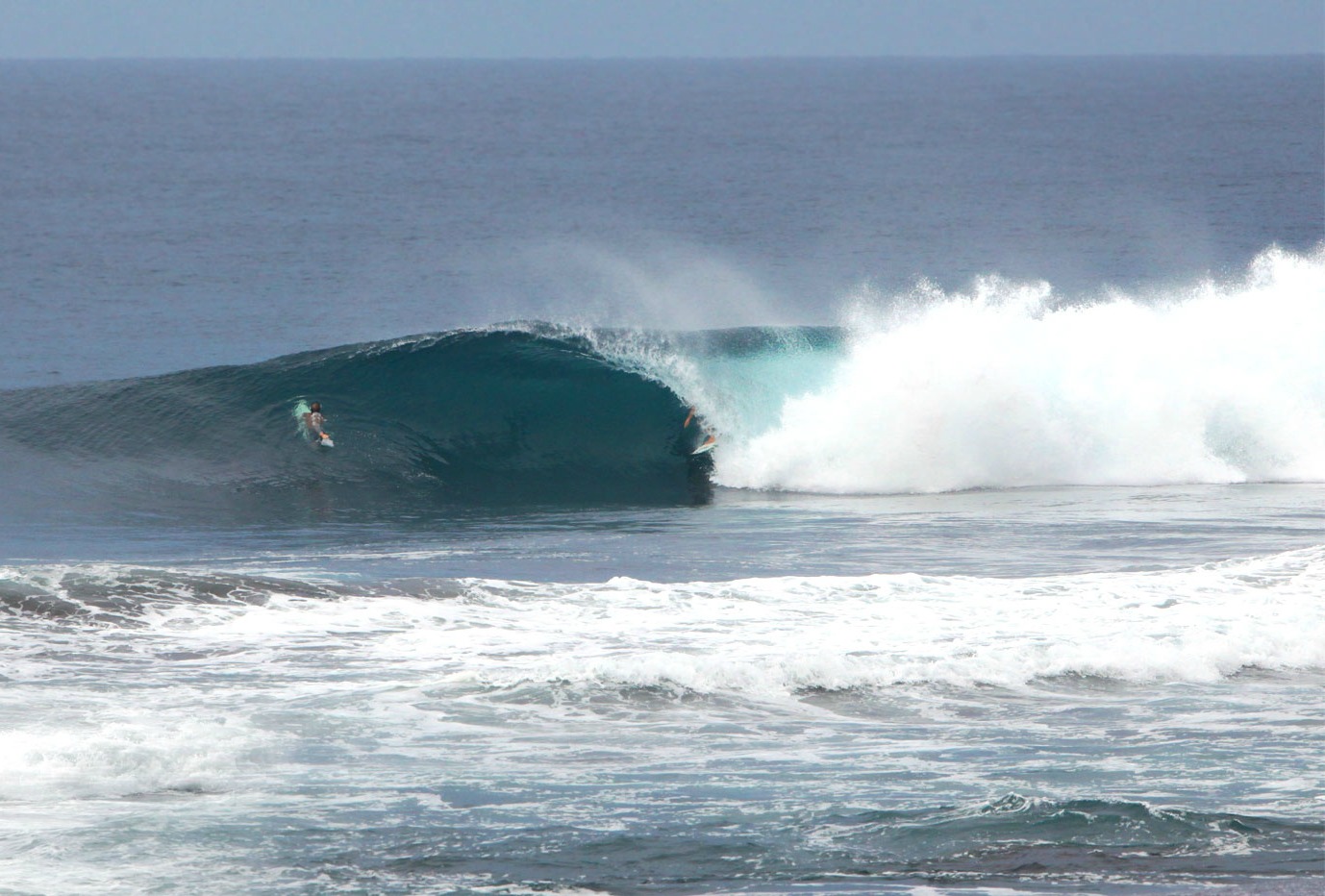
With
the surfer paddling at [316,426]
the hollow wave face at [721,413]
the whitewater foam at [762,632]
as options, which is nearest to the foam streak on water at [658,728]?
the whitewater foam at [762,632]

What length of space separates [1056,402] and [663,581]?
8744 mm

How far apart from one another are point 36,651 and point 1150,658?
750cm

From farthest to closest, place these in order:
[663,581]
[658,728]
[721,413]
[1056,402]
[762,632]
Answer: [721,413]
[1056,402]
[663,581]
[762,632]
[658,728]

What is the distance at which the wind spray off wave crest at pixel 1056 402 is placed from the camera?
19.5 m

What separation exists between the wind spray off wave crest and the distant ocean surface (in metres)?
0.07

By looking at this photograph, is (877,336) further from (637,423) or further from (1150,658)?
(1150,658)

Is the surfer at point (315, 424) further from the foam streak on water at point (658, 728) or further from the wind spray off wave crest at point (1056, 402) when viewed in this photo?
the foam streak on water at point (658, 728)

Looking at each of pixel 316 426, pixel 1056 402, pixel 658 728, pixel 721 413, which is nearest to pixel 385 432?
pixel 316 426

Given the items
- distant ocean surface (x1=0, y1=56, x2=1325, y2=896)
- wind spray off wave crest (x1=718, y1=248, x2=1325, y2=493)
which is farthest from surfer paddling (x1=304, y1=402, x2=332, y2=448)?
wind spray off wave crest (x1=718, y1=248, x2=1325, y2=493)

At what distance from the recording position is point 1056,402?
2031cm

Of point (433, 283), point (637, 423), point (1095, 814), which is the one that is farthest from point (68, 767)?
point (433, 283)

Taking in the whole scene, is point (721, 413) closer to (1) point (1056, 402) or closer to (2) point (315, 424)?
(1) point (1056, 402)

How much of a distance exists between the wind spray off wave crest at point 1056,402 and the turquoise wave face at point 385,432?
1.63m

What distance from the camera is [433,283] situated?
4347 cm
